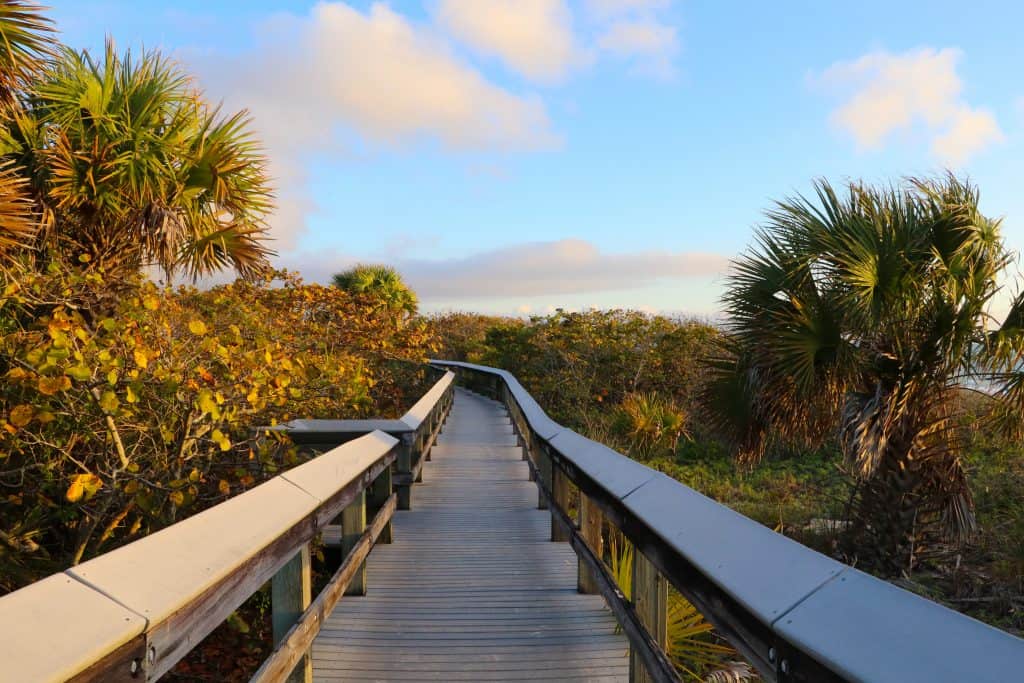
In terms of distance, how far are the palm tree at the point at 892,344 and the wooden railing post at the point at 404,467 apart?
11.6 feet

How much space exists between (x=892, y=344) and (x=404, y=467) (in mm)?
4641

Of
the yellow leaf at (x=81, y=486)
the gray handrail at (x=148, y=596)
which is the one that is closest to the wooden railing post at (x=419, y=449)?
the yellow leaf at (x=81, y=486)

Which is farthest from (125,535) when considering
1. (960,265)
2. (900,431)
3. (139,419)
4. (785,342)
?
(960,265)

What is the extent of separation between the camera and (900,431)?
6.44 meters

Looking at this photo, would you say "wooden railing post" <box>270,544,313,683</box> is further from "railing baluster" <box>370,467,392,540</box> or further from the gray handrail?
"railing baluster" <box>370,467,392,540</box>

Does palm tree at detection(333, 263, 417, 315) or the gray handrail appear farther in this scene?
palm tree at detection(333, 263, 417, 315)

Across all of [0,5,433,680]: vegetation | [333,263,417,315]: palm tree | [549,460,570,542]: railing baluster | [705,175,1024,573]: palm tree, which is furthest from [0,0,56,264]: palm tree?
[333,263,417,315]: palm tree

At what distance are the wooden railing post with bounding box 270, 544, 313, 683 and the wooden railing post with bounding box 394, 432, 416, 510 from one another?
3.23 m

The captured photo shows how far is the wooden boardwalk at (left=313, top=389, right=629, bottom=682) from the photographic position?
10.7ft

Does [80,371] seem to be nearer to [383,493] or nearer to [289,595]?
[289,595]

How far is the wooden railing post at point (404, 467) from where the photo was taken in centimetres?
596

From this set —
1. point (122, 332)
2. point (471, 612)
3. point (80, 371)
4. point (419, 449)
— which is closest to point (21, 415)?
point (80, 371)

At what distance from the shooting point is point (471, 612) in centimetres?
395

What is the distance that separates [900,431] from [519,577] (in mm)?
4095
